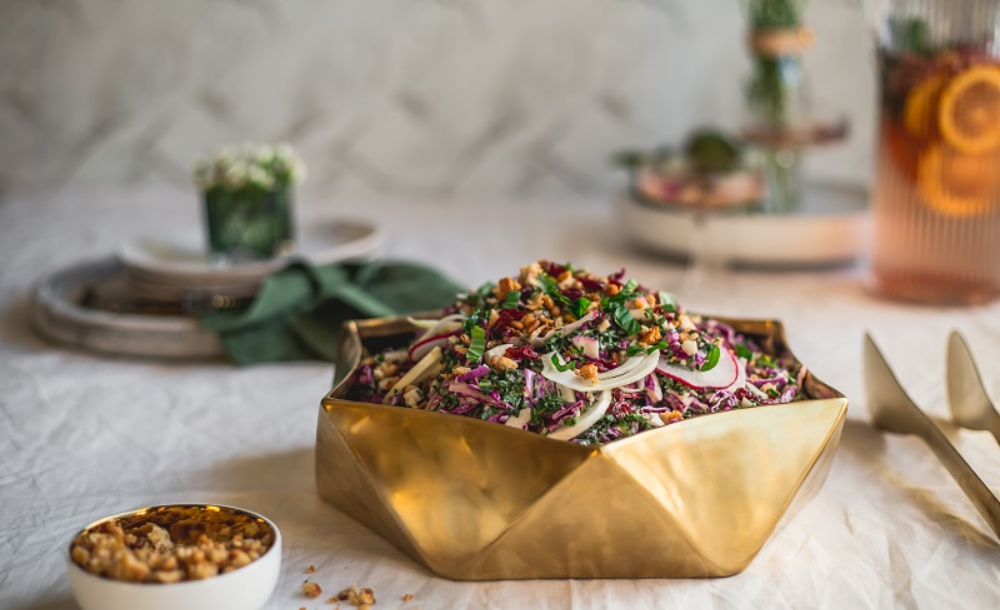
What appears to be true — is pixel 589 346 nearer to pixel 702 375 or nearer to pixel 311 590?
pixel 702 375

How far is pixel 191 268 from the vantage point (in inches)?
43.4

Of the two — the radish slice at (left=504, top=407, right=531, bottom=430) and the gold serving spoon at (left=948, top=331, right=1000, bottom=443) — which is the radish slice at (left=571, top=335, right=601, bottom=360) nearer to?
the radish slice at (left=504, top=407, right=531, bottom=430)

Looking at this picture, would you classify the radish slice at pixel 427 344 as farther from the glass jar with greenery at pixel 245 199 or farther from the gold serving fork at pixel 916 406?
the glass jar with greenery at pixel 245 199

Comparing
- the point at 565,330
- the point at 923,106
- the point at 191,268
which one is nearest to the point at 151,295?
the point at 191,268

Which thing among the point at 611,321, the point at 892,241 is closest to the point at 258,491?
the point at 611,321

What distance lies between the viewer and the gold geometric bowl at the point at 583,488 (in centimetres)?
58

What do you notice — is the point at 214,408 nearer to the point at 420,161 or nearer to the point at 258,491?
the point at 258,491

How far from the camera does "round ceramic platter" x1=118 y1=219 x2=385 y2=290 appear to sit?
1106 millimetres

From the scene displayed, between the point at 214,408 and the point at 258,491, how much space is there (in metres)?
0.19

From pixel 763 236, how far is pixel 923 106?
267mm

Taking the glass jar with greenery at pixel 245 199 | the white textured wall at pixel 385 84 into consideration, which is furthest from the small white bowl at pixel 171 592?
the white textured wall at pixel 385 84

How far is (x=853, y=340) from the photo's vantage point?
1.11m

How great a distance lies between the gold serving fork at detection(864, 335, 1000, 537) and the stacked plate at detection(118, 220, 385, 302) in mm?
578

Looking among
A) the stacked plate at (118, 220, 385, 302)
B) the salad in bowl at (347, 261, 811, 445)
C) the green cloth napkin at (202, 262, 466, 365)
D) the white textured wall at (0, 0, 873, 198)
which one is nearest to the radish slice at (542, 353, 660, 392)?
the salad in bowl at (347, 261, 811, 445)
